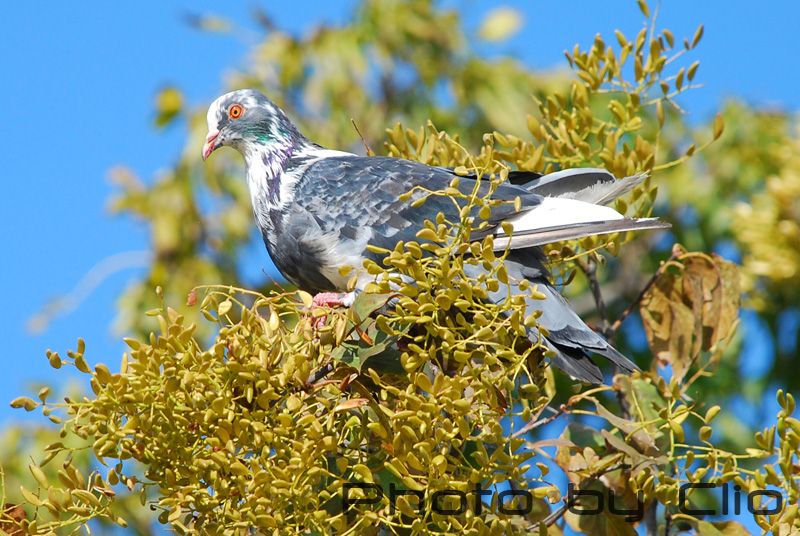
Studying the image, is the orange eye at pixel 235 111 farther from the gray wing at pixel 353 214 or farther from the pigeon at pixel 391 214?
the gray wing at pixel 353 214

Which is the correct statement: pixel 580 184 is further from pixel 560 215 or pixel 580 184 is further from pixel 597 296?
pixel 597 296

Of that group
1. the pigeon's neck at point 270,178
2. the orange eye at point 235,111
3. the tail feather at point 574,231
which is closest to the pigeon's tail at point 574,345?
the tail feather at point 574,231

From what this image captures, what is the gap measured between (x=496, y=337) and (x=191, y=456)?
68 centimetres

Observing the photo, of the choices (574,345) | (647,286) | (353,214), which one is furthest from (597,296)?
(353,214)

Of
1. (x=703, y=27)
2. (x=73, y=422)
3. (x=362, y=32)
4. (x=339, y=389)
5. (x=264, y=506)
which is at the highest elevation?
(x=362, y=32)

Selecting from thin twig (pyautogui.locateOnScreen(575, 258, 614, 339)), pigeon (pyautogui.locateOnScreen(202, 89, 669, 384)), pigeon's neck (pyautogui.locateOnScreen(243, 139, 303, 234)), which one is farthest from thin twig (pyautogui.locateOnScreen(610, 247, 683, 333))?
pigeon's neck (pyautogui.locateOnScreen(243, 139, 303, 234))

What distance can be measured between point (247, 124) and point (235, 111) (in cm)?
11

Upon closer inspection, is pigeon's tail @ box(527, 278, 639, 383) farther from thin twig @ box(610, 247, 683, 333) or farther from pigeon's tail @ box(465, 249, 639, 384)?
thin twig @ box(610, 247, 683, 333)

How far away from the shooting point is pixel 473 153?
5441 millimetres

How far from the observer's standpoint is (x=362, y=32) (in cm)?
624

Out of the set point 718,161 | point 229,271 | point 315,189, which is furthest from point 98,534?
point 718,161

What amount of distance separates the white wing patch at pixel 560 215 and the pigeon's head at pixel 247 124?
1.29 metres

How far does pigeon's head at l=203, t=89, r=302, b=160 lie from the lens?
3.34 meters

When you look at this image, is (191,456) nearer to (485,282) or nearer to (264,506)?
(264,506)
